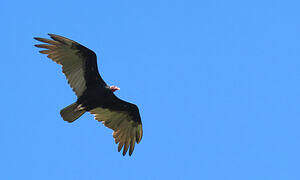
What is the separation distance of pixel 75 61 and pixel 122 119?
2.18 m

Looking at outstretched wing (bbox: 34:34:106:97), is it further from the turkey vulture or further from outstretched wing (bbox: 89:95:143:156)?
outstretched wing (bbox: 89:95:143:156)

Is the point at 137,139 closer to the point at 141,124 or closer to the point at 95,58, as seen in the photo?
the point at 141,124

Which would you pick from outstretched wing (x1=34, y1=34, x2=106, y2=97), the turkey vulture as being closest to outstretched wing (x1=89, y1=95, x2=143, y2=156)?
the turkey vulture

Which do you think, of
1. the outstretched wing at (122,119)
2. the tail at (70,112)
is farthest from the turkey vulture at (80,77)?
the outstretched wing at (122,119)

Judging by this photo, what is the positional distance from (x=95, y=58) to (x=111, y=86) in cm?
84

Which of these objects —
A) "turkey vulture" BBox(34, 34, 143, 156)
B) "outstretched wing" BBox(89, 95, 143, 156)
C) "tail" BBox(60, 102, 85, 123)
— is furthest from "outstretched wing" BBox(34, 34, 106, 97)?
"outstretched wing" BBox(89, 95, 143, 156)

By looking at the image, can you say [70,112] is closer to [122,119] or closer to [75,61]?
[75,61]

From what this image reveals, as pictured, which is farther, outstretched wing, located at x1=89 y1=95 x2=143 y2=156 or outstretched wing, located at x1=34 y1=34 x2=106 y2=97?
outstretched wing, located at x1=89 y1=95 x2=143 y2=156

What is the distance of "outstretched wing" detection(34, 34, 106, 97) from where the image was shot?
42.1 feet

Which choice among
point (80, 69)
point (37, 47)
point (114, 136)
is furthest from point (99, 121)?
point (37, 47)

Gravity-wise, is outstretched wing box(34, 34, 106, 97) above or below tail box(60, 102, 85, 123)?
above

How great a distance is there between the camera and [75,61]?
1302 centimetres

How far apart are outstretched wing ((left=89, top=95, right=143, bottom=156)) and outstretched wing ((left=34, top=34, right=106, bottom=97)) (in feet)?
3.27

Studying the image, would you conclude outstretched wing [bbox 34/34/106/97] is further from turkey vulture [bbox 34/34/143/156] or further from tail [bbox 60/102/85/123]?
tail [bbox 60/102/85/123]
